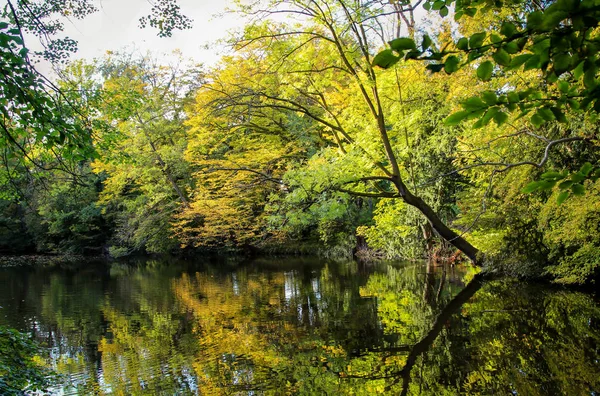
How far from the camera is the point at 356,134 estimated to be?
1099cm

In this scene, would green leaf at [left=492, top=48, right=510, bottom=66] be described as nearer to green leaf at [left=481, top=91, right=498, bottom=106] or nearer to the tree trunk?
green leaf at [left=481, top=91, right=498, bottom=106]

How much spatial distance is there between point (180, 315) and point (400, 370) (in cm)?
553

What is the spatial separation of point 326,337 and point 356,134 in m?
5.55

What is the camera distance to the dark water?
5.07 m

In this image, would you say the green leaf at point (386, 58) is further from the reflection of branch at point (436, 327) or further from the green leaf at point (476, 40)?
the reflection of branch at point (436, 327)

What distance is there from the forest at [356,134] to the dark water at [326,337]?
1.62 meters

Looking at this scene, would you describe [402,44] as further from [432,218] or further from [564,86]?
[432,218]

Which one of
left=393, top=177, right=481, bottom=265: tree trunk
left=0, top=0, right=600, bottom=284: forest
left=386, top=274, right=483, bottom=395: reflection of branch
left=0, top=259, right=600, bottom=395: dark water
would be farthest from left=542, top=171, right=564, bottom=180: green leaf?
left=393, top=177, right=481, bottom=265: tree trunk

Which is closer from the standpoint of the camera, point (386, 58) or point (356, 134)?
point (386, 58)

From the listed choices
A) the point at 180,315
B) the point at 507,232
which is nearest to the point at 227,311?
the point at 180,315

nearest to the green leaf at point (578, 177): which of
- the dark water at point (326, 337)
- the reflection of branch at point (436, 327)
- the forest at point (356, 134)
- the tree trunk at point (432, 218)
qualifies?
the forest at point (356, 134)

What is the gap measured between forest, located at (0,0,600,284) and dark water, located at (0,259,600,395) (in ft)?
5.32

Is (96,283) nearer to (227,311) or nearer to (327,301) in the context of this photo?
(227,311)

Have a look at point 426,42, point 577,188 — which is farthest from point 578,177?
point 426,42
